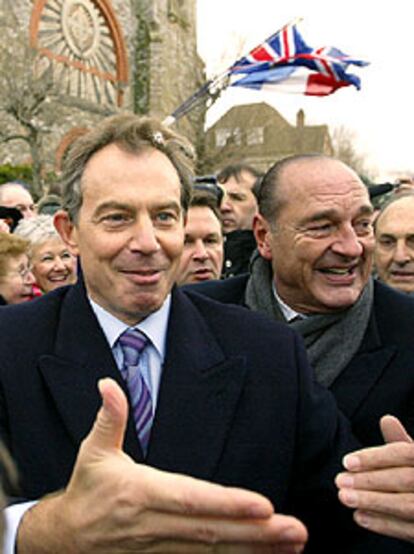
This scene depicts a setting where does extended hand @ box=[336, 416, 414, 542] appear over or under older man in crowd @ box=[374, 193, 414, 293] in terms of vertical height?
under

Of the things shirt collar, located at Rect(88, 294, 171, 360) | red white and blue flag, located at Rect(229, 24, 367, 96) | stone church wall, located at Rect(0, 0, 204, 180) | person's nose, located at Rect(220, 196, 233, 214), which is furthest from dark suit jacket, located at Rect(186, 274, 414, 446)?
stone church wall, located at Rect(0, 0, 204, 180)

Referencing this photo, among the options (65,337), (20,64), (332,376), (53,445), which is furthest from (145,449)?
(20,64)

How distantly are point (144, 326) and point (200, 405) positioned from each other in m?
0.34

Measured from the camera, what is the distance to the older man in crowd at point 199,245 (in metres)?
4.55

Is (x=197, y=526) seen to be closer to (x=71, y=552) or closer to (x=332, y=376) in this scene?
(x=71, y=552)

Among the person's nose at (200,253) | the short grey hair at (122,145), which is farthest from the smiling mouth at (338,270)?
the person's nose at (200,253)

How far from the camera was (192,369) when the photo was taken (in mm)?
2277

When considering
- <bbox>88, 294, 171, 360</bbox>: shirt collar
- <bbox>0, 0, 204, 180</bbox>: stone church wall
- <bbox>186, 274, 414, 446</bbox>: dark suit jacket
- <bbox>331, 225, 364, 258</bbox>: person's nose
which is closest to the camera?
<bbox>88, 294, 171, 360</bbox>: shirt collar

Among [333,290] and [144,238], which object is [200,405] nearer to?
[144,238]

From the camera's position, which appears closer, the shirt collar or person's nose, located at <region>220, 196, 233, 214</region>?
the shirt collar

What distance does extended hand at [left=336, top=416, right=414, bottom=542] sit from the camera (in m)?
1.85

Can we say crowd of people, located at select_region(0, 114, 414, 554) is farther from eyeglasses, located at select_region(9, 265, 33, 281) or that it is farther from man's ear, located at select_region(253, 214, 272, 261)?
eyeglasses, located at select_region(9, 265, 33, 281)

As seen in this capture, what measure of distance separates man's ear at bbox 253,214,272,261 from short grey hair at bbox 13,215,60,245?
7.21 ft

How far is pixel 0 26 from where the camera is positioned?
2230 cm
